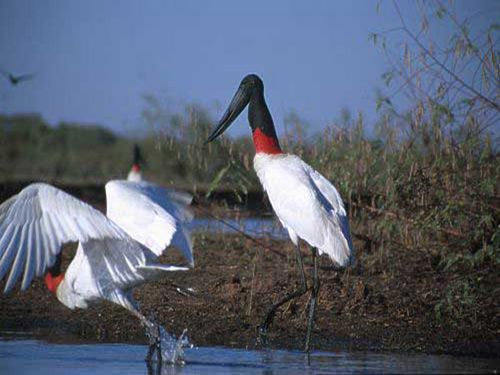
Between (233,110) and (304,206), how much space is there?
1.49m

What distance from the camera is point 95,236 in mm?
5633

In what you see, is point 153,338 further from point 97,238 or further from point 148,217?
point 97,238

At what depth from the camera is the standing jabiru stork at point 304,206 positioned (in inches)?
269

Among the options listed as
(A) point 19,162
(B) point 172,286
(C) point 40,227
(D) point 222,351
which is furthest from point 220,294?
(A) point 19,162

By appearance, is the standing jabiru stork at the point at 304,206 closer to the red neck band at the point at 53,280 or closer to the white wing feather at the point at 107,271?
the white wing feather at the point at 107,271

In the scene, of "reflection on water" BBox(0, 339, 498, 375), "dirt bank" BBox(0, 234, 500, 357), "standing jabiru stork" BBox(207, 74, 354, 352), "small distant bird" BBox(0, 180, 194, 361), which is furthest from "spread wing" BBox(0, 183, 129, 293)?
"standing jabiru stork" BBox(207, 74, 354, 352)

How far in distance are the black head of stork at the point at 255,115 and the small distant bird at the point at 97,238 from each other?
109 centimetres

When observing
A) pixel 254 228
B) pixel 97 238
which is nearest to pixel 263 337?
pixel 97 238

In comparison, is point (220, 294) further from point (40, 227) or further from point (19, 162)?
point (19, 162)

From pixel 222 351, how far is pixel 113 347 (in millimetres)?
Result: 732

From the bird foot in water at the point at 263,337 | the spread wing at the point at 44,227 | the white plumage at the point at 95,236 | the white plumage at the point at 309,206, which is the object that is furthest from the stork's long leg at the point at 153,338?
the white plumage at the point at 309,206

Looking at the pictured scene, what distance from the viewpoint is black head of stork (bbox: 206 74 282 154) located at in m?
7.63

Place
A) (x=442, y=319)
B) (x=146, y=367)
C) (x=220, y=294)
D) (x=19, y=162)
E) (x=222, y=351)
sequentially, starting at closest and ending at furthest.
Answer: (x=146, y=367) → (x=222, y=351) → (x=442, y=319) → (x=220, y=294) → (x=19, y=162)

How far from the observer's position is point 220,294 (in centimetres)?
798
